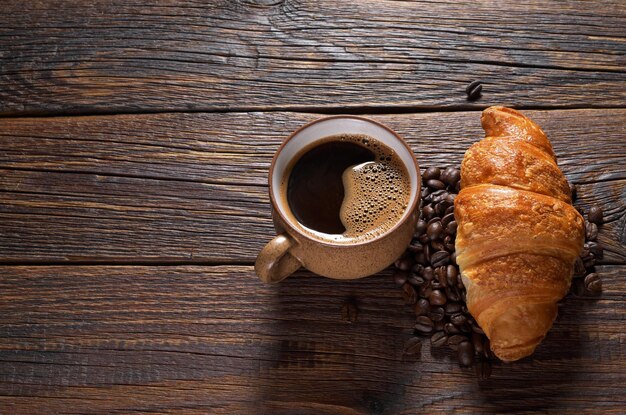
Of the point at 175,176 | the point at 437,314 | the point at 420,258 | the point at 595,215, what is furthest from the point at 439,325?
the point at 175,176

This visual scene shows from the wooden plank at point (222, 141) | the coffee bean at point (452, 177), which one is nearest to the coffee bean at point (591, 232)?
the wooden plank at point (222, 141)

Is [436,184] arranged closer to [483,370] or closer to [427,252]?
[427,252]

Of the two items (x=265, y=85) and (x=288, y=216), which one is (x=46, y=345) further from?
(x=265, y=85)

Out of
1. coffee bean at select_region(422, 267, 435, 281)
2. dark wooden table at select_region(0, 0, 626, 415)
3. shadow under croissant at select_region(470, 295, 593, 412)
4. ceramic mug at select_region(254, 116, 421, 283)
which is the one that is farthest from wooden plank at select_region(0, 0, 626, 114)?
shadow under croissant at select_region(470, 295, 593, 412)

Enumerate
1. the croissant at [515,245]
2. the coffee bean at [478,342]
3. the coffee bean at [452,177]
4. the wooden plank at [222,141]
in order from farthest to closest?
1. the wooden plank at [222,141]
2. the coffee bean at [452,177]
3. the coffee bean at [478,342]
4. the croissant at [515,245]

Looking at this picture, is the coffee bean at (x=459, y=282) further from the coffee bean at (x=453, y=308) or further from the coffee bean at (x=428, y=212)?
the coffee bean at (x=428, y=212)

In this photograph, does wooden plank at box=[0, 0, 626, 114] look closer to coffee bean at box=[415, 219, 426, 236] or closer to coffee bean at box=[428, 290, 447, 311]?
coffee bean at box=[415, 219, 426, 236]

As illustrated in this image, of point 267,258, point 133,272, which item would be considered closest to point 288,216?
point 267,258
